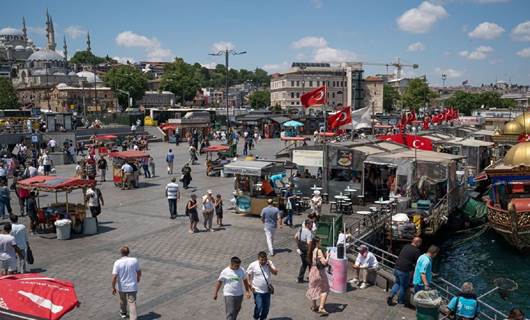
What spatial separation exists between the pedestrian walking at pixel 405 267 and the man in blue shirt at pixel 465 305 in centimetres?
146

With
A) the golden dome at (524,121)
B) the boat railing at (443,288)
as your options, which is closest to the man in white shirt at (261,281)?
the boat railing at (443,288)

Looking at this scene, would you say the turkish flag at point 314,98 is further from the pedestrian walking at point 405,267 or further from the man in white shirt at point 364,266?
the pedestrian walking at point 405,267

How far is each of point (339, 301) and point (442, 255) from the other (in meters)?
10.5

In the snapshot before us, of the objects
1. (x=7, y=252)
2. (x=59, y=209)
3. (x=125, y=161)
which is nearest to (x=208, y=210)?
(x=59, y=209)

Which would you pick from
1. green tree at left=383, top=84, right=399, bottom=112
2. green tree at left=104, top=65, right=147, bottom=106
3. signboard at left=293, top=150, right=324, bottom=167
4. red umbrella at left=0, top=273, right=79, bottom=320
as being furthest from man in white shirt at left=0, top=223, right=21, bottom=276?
green tree at left=383, top=84, right=399, bottom=112

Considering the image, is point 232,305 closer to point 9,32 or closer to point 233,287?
point 233,287

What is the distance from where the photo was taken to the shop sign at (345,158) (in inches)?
799

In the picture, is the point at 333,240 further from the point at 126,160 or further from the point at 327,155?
the point at 126,160

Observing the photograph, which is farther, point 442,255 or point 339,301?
point 442,255

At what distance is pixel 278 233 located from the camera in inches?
628

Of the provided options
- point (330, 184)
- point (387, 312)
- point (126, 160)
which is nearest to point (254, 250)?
point (387, 312)

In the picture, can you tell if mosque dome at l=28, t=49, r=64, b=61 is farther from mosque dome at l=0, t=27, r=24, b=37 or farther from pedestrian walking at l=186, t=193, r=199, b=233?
pedestrian walking at l=186, t=193, r=199, b=233

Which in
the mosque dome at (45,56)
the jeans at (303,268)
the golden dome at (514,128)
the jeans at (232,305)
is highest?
the mosque dome at (45,56)

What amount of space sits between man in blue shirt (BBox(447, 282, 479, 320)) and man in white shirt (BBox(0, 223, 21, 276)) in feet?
29.1
